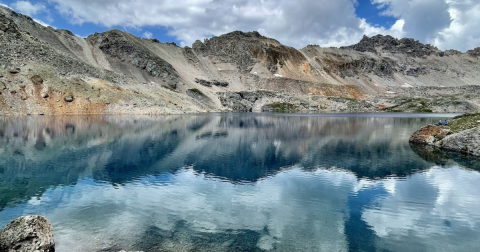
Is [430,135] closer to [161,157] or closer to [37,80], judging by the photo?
[161,157]

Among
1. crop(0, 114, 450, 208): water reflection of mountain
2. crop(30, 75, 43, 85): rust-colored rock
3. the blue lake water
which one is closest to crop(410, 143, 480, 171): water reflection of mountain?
the blue lake water

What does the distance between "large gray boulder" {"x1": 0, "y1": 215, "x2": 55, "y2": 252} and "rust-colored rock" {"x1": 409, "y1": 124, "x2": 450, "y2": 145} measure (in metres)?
53.5

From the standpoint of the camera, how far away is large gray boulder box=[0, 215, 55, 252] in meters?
11.4

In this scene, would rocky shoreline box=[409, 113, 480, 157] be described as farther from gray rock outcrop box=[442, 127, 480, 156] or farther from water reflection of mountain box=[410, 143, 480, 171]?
water reflection of mountain box=[410, 143, 480, 171]

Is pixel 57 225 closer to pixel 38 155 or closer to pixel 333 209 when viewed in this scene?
pixel 333 209

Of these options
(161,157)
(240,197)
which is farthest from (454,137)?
(161,157)

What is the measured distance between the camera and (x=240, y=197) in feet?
71.7

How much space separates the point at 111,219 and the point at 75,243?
307 centimetres

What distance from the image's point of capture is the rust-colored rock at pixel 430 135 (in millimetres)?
47656

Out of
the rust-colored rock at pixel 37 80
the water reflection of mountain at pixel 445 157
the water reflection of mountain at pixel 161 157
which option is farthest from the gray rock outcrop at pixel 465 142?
the rust-colored rock at pixel 37 80

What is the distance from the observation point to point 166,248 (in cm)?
1357

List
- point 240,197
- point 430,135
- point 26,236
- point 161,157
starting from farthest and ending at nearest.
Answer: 1. point 430,135
2. point 161,157
3. point 240,197
4. point 26,236

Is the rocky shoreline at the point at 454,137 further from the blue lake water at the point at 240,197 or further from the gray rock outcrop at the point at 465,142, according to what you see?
the blue lake water at the point at 240,197

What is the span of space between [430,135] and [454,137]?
6610 mm
